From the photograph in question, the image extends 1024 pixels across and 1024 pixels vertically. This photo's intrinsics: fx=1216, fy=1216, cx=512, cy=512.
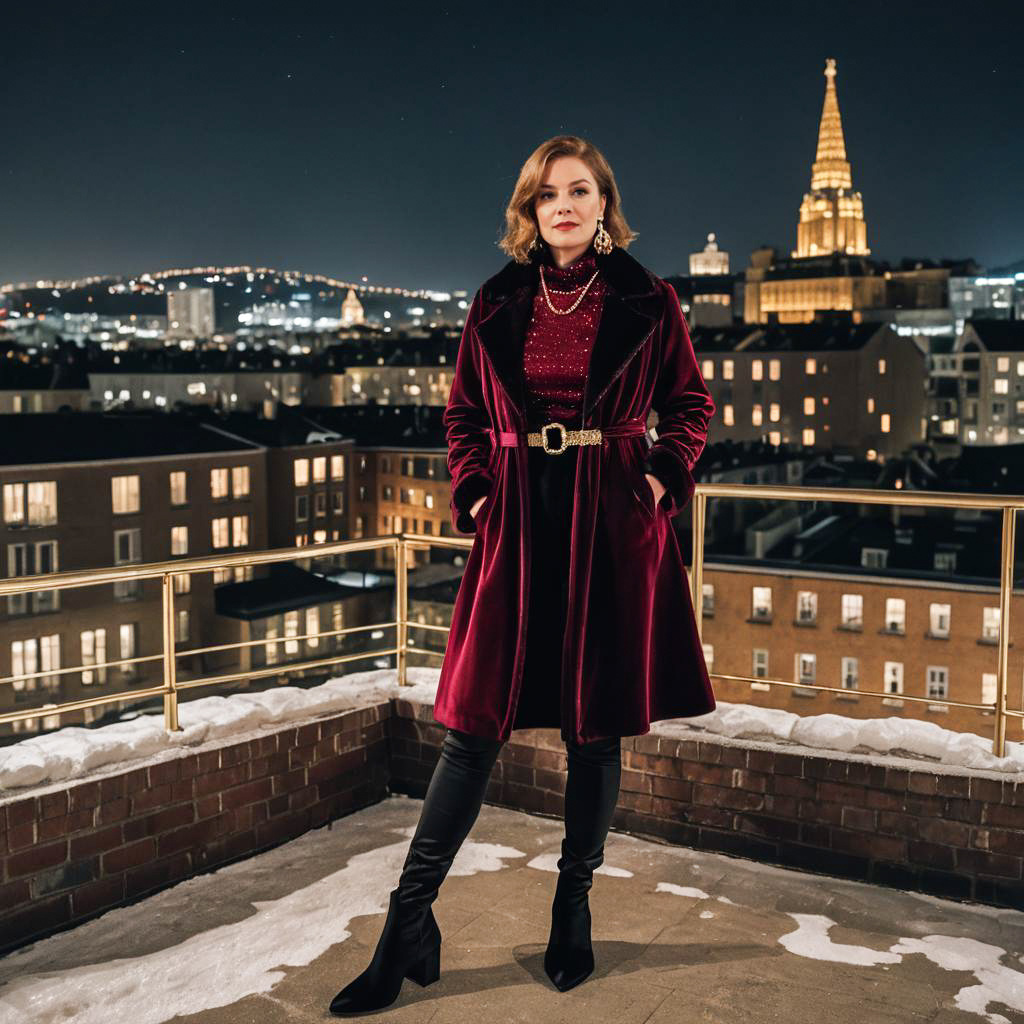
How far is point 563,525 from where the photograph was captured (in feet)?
9.17

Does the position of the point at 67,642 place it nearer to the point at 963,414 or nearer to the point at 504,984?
the point at 504,984

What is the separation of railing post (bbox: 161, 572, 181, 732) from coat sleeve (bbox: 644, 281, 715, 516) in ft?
5.41

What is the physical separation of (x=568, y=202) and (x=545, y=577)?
2.83 feet

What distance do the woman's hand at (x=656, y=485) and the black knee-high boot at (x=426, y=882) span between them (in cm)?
68

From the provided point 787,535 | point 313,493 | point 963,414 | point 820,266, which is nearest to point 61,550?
point 313,493

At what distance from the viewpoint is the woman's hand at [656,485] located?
2.78m

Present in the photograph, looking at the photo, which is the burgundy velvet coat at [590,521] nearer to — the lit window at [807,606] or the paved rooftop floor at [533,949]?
the paved rooftop floor at [533,949]

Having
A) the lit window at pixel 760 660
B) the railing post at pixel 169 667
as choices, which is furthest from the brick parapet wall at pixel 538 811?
the lit window at pixel 760 660

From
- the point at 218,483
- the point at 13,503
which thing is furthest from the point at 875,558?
the point at 13,503

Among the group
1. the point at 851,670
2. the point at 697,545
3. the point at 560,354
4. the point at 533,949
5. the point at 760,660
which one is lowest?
the point at 851,670

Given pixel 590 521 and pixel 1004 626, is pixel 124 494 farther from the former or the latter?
pixel 590 521

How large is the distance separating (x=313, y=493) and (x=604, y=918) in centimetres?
5037

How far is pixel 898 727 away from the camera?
3.67 metres

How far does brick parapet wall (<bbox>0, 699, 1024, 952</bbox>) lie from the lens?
3.26 metres
